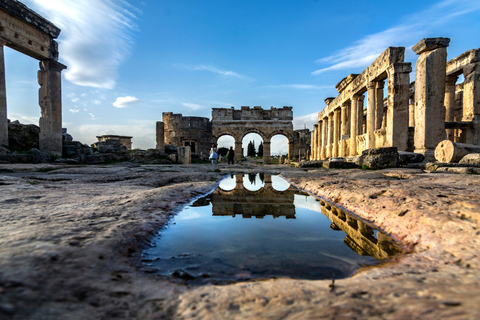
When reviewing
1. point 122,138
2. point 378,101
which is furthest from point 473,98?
point 122,138

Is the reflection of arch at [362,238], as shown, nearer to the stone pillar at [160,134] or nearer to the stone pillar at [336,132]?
the stone pillar at [336,132]

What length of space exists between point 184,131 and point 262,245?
30920 mm

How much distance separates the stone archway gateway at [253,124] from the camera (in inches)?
1105

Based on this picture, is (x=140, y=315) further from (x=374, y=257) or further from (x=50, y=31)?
(x=50, y=31)

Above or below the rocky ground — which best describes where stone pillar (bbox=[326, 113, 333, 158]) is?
above

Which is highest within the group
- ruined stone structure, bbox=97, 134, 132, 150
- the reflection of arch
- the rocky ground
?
ruined stone structure, bbox=97, 134, 132, 150

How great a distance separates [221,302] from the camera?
2.85ft

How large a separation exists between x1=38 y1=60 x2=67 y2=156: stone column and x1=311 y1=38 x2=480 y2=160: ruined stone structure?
16069mm

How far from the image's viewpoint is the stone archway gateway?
28.1 m

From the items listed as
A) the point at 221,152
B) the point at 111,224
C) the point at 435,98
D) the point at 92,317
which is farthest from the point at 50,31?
the point at 221,152

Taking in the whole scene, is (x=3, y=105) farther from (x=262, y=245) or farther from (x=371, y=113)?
(x=371, y=113)

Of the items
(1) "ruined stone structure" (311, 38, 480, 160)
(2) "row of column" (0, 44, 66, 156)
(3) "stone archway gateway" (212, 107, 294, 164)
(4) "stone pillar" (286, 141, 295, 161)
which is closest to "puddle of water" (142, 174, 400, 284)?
(1) "ruined stone structure" (311, 38, 480, 160)

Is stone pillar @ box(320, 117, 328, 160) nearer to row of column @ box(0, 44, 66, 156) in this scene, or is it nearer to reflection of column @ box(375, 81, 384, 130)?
reflection of column @ box(375, 81, 384, 130)

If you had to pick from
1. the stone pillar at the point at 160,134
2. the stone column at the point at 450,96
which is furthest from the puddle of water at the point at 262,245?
the stone pillar at the point at 160,134
